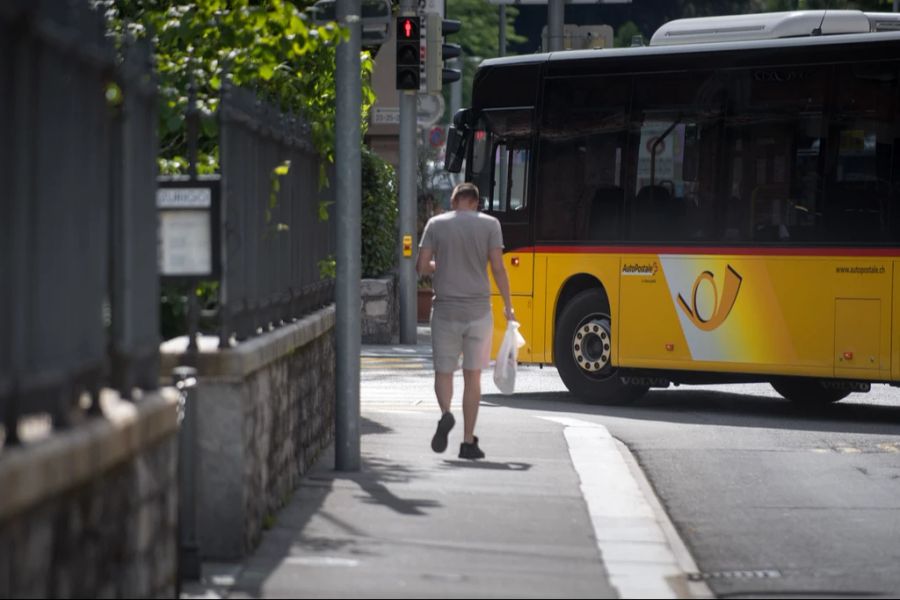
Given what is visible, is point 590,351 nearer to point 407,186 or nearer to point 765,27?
point 765,27

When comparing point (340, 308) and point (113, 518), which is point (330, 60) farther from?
point (113, 518)

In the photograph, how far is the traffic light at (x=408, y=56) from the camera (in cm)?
2166

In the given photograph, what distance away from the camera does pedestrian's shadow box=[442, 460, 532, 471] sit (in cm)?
1144

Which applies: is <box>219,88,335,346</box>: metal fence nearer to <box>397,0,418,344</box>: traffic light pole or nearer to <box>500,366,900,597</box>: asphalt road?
<box>500,366,900,597</box>: asphalt road

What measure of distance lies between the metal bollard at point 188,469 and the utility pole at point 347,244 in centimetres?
294

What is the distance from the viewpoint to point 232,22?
10188 millimetres

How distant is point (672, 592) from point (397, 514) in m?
1.96

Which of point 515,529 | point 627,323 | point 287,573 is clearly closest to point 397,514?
point 515,529

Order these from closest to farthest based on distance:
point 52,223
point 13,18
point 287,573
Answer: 1. point 13,18
2. point 52,223
3. point 287,573

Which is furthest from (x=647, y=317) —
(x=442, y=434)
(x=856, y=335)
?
(x=442, y=434)

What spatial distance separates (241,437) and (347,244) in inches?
122

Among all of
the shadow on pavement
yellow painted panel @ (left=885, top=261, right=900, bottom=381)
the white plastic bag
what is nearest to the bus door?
the shadow on pavement

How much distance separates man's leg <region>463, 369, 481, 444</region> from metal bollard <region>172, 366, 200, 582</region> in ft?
14.3

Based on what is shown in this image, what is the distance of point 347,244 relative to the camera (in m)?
10.6
